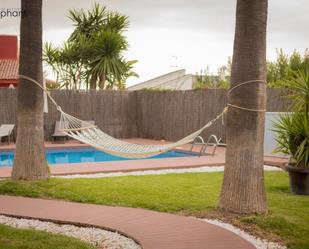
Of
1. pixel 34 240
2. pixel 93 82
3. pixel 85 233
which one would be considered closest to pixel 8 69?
pixel 93 82

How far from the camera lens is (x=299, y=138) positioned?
772cm

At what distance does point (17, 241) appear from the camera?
475 cm

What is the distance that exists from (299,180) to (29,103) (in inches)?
164

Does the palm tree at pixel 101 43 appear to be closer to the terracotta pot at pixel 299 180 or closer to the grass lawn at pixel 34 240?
the terracotta pot at pixel 299 180

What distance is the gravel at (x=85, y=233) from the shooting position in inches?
192

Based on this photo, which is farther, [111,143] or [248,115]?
[111,143]

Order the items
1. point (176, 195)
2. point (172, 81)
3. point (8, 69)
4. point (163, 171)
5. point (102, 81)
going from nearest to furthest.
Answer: point (176, 195), point (163, 171), point (102, 81), point (8, 69), point (172, 81)

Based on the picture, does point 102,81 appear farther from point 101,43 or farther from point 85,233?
point 85,233

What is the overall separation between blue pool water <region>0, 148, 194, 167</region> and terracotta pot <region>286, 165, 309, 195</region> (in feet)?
21.4

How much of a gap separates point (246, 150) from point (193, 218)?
986 millimetres

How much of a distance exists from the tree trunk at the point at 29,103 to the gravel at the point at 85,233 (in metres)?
1.77

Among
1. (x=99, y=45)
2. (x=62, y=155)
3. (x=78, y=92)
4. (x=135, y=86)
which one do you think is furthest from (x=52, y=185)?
(x=135, y=86)

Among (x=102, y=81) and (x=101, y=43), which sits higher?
(x=101, y=43)

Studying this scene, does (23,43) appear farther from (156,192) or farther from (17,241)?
(17,241)
